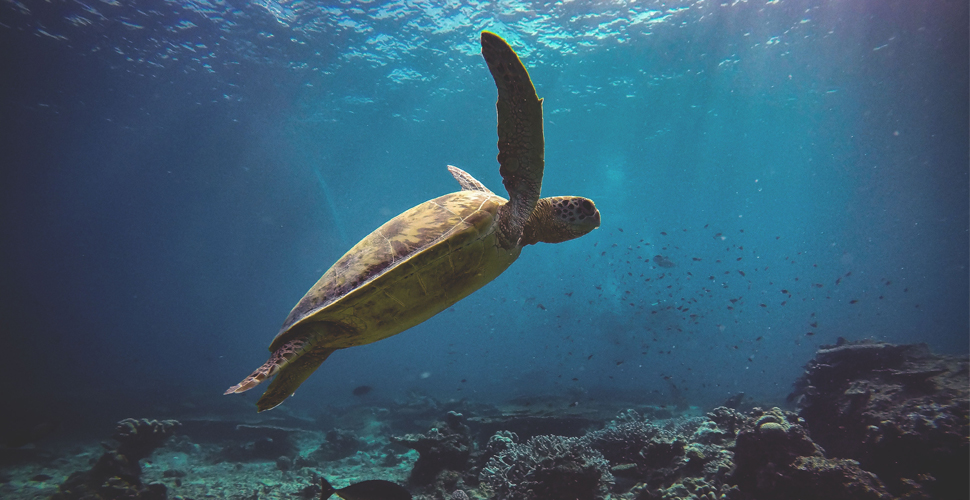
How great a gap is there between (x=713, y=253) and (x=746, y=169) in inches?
2116

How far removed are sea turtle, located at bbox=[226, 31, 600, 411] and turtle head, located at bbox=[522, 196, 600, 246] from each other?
72 mm

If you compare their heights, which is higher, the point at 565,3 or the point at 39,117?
the point at 565,3

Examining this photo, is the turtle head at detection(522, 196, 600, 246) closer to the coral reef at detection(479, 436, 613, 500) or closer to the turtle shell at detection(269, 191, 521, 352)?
the turtle shell at detection(269, 191, 521, 352)

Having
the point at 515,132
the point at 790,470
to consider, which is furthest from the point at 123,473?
the point at 790,470

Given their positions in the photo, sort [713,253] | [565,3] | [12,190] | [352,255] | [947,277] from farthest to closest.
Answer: [713,253] → [947,277] → [12,190] → [565,3] → [352,255]

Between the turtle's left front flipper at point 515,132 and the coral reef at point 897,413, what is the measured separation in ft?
17.0

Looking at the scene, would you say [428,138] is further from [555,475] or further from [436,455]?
[555,475]

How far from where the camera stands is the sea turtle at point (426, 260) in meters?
2.41

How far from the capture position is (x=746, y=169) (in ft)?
99.3

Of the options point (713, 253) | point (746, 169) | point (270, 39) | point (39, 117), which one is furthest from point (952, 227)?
point (39, 117)

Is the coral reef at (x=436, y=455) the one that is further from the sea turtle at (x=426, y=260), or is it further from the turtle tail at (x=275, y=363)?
the turtle tail at (x=275, y=363)

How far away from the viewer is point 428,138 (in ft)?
76.4

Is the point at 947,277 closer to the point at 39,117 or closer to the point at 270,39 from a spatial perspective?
the point at 270,39

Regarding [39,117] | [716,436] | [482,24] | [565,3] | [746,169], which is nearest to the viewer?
[716,436]
